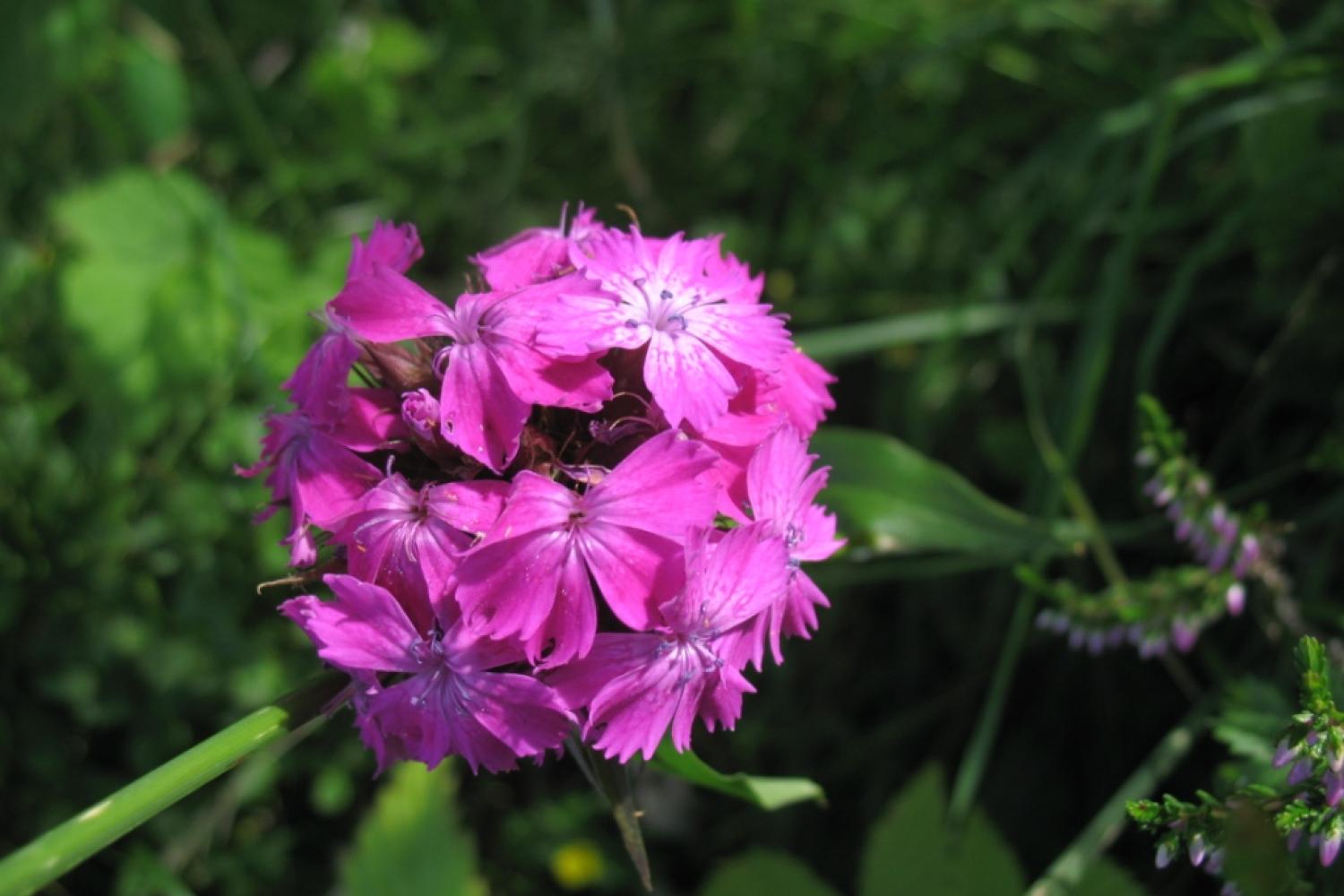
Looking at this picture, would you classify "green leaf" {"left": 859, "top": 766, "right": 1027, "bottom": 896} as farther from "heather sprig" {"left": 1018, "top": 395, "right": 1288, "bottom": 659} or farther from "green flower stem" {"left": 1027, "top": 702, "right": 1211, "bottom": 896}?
"heather sprig" {"left": 1018, "top": 395, "right": 1288, "bottom": 659}

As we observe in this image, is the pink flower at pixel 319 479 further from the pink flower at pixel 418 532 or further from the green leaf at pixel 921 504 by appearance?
the green leaf at pixel 921 504

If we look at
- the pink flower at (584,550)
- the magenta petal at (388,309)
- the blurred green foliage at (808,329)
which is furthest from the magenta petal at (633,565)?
the blurred green foliage at (808,329)

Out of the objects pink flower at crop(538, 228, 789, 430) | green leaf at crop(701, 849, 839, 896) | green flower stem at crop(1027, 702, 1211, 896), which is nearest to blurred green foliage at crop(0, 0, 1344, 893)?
green flower stem at crop(1027, 702, 1211, 896)

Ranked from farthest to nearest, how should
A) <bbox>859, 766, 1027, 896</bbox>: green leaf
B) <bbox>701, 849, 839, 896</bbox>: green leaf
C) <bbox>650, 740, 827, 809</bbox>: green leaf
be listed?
<bbox>701, 849, 839, 896</bbox>: green leaf < <bbox>859, 766, 1027, 896</bbox>: green leaf < <bbox>650, 740, 827, 809</bbox>: green leaf

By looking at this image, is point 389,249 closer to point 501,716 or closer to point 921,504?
point 501,716

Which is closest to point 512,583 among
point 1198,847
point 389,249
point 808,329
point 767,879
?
point 389,249

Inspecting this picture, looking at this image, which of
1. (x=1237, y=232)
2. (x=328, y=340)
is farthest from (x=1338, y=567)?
(x=328, y=340)

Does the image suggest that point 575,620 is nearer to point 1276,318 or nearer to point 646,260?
point 646,260
